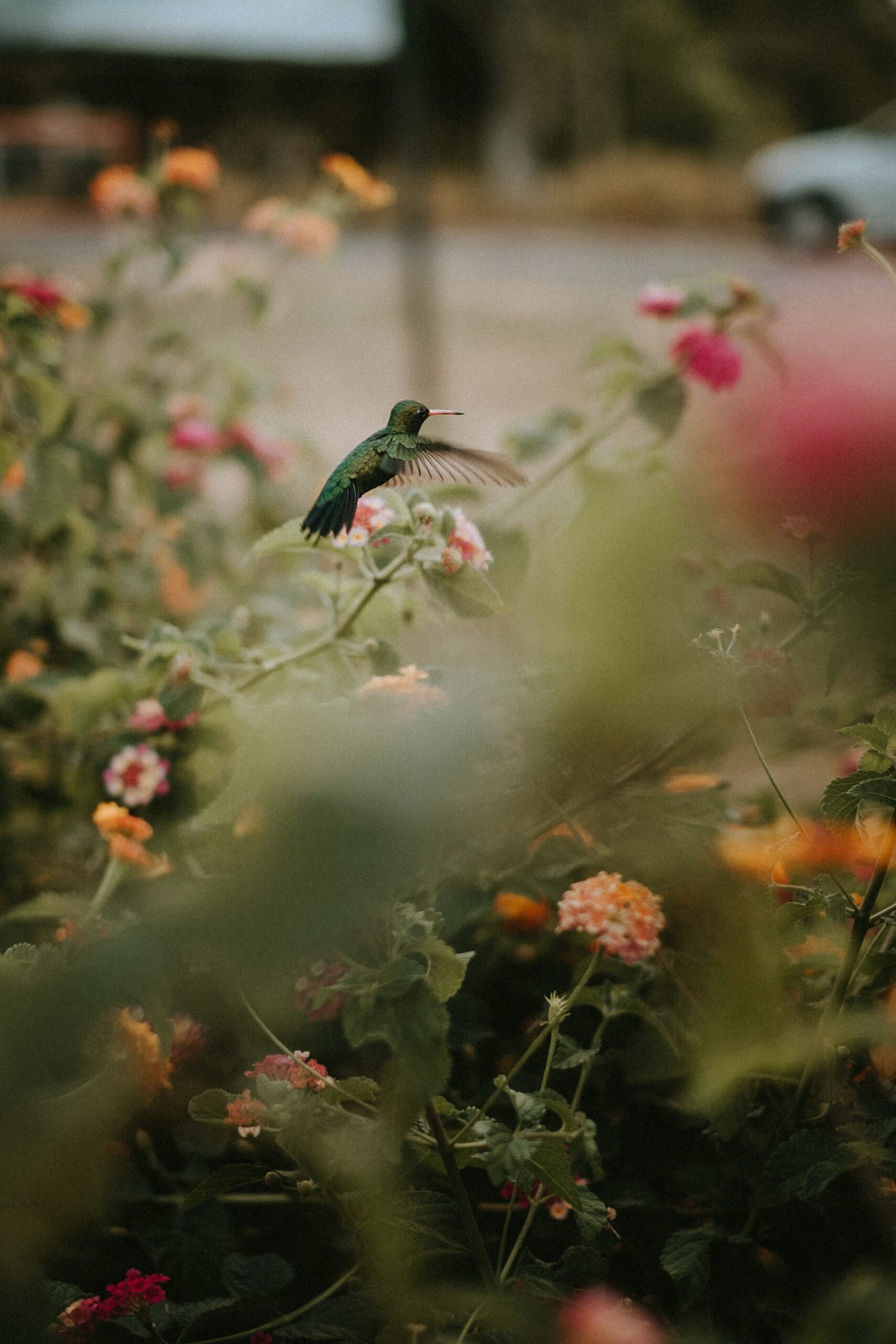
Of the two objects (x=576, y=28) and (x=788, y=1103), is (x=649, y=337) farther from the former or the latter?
(x=576, y=28)

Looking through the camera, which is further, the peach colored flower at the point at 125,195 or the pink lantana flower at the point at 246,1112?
the peach colored flower at the point at 125,195

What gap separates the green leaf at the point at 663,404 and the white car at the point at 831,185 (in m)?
5.00

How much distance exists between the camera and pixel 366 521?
59 cm

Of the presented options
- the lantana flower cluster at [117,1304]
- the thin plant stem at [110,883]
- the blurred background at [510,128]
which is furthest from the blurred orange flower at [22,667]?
the blurred background at [510,128]

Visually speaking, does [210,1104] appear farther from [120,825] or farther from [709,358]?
[709,358]

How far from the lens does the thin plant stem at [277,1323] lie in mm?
487

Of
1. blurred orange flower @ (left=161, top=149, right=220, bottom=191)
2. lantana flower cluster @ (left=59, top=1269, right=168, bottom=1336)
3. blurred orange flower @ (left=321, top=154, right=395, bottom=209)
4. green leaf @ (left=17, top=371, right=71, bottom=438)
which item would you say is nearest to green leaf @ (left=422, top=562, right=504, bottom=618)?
lantana flower cluster @ (left=59, top=1269, right=168, bottom=1336)

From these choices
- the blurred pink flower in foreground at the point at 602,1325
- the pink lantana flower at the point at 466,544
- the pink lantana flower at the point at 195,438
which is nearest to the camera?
the blurred pink flower in foreground at the point at 602,1325

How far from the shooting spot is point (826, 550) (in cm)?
63

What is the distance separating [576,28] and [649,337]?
1065cm

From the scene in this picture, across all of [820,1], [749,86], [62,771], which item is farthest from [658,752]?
[749,86]

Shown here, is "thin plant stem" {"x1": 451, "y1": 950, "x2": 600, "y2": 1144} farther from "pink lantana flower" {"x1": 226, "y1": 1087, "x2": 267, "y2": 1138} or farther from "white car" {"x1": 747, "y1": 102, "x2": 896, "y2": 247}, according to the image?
"white car" {"x1": 747, "y1": 102, "x2": 896, "y2": 247}

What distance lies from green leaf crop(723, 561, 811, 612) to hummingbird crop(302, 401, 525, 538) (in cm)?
16

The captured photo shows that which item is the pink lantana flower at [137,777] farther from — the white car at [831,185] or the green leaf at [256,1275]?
the white car at [831,185]
